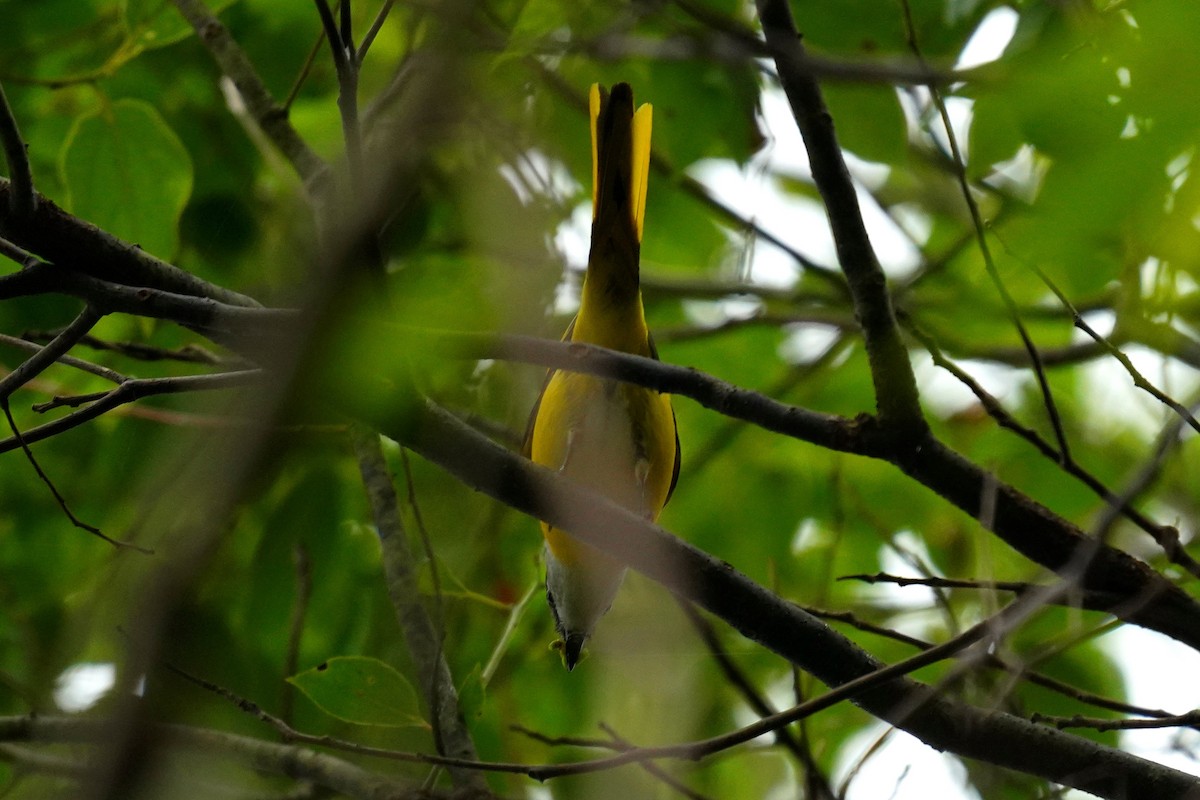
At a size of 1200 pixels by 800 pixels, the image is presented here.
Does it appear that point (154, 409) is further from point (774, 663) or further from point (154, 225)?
point (774, 663)

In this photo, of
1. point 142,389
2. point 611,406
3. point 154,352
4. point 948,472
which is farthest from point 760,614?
point 154,352

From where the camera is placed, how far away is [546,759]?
13.1 ft

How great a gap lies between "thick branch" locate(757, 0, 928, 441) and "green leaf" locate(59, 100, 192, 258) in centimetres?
166

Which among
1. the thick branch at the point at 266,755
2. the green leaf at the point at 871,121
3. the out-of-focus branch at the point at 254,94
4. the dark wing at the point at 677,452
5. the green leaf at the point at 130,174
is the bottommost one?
the thick branch at the point at 266,755

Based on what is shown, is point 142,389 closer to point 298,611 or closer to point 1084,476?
point 298,611

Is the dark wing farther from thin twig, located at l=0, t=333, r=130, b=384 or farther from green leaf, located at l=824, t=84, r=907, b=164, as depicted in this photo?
thin twig, located at l=0, t=333, r=130, b=384

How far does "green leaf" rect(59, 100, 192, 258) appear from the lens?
2.99 meters

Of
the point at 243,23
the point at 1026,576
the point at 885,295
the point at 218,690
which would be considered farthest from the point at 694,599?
the point at 243,23

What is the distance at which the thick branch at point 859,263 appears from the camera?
7.78ft

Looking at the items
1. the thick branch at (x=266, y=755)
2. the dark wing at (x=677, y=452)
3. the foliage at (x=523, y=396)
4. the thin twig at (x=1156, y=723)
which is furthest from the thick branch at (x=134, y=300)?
the thin twig at (x=1156, y=723)

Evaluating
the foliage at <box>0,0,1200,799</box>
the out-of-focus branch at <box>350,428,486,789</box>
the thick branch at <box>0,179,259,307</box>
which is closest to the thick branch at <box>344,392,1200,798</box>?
the foliage at <box>0,0,1200,799</box>

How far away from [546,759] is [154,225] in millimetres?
2188

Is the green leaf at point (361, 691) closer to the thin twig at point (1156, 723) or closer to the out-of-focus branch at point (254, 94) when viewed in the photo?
the thin twig at point (1156, 723)

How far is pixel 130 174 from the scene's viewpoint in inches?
119
